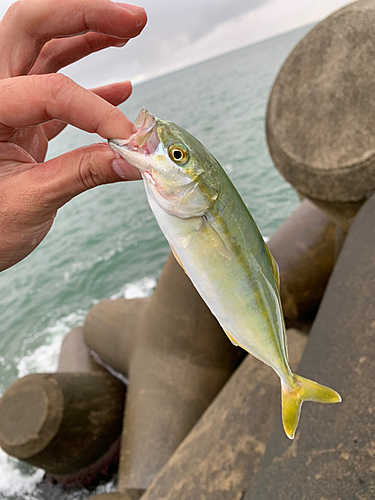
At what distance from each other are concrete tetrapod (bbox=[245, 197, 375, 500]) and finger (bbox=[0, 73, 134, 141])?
2.12m

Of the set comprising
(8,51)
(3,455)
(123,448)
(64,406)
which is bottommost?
(3,455)

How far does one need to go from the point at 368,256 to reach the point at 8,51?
283cm

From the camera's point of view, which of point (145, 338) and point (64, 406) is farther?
point (145, 338)

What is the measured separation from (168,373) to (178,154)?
408cm

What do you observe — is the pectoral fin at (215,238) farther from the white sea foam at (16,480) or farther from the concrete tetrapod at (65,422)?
the white sea foam at (16,480)

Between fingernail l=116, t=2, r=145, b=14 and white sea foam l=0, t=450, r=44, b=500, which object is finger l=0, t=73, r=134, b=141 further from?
white sea foam l=0, t=450, r=44, b=500

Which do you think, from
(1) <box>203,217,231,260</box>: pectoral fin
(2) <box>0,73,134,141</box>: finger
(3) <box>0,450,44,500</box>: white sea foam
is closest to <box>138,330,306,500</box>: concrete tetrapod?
(1) <box>203,217,231,260</box>: pectoral fin

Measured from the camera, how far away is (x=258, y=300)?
1519 millimetres

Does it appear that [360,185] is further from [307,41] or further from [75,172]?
[75,172]

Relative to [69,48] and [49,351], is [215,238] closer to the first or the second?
[69,48]

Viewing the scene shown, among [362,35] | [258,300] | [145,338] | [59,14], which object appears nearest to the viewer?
[258,300]

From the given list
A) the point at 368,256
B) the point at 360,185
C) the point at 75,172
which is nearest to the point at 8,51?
the point at 75,172

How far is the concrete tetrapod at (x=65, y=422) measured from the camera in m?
4.58

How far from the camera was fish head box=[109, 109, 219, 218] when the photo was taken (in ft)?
4.63
